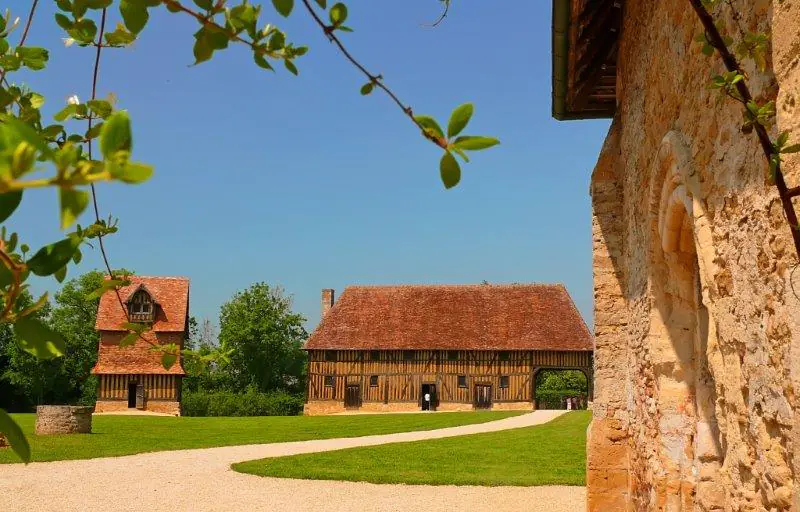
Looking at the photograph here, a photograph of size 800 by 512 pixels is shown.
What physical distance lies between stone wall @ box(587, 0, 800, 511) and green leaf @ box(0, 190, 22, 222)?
7.80ft

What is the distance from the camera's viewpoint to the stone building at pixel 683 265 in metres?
2.74

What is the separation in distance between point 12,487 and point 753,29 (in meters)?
11.3

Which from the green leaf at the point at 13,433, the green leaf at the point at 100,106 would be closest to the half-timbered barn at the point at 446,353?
the green leaf at the point at 100,106

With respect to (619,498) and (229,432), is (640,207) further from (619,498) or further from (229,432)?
(229,432)

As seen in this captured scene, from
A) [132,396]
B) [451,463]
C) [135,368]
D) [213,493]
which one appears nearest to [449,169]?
[213,493]

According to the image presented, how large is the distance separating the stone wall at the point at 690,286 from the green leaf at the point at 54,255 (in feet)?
7.53

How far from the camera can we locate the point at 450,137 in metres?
1.10

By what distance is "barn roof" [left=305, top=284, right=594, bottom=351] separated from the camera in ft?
114

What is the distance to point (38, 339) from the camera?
921 millimetres

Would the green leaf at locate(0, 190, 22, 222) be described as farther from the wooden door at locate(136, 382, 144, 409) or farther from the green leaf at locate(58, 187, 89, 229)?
the wooden door at locate(136, 382, 144, 409)

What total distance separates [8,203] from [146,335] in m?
36.5

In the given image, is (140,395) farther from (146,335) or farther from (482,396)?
(482,396)

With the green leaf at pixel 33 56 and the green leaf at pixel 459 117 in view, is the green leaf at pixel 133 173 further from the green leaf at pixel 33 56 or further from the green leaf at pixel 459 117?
the green leaf at pixel 33 56

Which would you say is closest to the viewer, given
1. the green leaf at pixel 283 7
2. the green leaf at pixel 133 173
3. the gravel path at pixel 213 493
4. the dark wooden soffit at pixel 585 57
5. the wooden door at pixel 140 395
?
the green leaf at pixel 133 173
